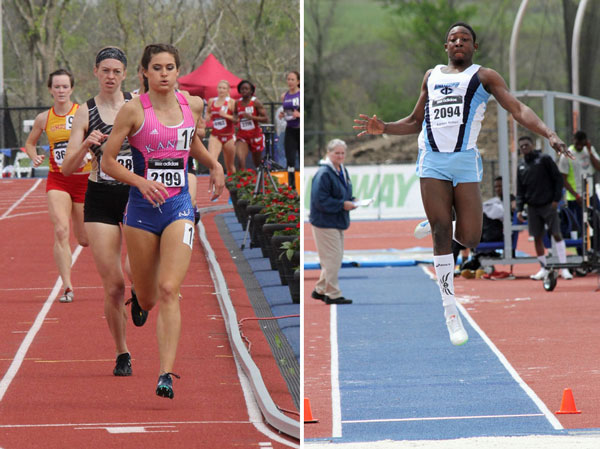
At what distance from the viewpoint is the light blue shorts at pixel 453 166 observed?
485 centimetres

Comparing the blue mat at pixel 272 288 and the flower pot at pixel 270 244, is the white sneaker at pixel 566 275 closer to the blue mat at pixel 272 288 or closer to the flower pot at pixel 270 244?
the flower pot at pixel 270 244

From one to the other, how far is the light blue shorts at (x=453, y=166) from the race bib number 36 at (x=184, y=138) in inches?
38.9

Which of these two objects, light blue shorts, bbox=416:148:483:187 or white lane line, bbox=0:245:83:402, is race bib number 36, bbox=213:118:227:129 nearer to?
white lane line, bbox=0:245:83:402

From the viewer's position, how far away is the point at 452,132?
192 inches

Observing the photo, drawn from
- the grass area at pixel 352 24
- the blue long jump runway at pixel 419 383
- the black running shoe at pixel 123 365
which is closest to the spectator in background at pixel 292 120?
the blue long jump runway at pixel 419 383

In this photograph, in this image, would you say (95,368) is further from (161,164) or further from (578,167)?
(578,167)

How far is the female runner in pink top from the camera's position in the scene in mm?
Answer: 4668

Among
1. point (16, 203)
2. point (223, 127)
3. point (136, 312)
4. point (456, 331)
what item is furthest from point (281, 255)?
point (223, 127)

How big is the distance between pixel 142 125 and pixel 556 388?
167 inches

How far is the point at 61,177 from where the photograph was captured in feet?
19.6

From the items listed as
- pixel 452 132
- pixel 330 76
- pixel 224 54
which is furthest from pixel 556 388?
pixel 330 76

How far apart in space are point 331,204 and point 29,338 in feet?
20.6

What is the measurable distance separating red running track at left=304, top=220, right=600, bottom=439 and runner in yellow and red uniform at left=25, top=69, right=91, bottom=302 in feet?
5.52

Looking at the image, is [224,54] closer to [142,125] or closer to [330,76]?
[142,125]
